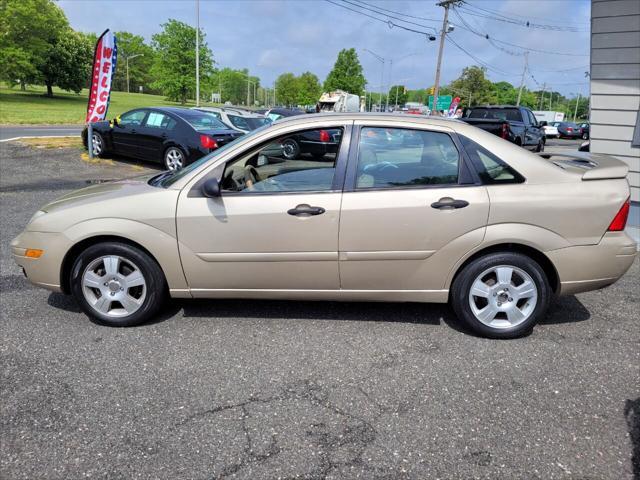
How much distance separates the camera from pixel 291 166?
3.71 meters

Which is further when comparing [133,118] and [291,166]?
[133,118]

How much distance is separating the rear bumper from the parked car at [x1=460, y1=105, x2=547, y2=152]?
450 inches

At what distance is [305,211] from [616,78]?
20.9 feet

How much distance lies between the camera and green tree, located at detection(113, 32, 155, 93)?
329ft

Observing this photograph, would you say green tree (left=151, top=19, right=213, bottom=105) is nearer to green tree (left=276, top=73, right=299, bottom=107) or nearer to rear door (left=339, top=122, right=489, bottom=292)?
green tree (left=276, top=73, right=299, bottom=107)

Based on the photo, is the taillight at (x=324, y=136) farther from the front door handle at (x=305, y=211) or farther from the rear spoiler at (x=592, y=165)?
the rear spoiler at (x=592, y=165)

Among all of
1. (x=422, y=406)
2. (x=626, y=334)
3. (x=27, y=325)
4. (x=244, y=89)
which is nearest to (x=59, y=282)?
(x=27, y=325)

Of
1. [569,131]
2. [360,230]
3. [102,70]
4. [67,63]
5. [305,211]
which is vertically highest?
[67,63]

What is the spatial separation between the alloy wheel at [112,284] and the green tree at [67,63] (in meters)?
60.8

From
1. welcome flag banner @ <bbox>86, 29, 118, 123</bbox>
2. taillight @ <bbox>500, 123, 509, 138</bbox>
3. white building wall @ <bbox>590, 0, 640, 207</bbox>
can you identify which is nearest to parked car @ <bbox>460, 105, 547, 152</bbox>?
taillight @ <bbox>500, 123, 509, 138</bbox>

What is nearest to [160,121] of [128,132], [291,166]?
[128,132]

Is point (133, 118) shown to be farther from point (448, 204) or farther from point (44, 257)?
point (448, 204)

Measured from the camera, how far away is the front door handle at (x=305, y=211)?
345 cm

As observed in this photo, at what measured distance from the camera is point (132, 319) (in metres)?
3.72
